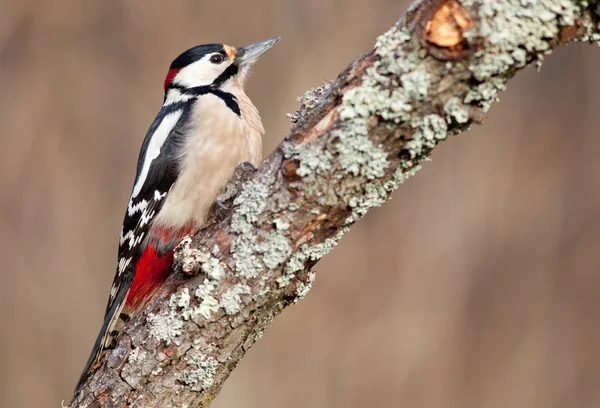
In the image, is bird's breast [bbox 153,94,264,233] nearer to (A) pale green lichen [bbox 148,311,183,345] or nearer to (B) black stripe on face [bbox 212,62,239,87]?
(B) black stripe on face [bbox 212,62,239,87]

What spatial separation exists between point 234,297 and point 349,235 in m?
2.47

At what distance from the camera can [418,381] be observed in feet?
12.7

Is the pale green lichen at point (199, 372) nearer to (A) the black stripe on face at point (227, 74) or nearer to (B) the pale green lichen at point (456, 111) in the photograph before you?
(B) the pale green lichen at point (456, 111)

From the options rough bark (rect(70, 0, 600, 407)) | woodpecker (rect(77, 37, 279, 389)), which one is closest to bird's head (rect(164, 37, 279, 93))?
woodpecker (rect(77, 37, 279, 389))

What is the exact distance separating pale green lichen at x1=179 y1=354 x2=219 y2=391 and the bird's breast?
35.4 inches

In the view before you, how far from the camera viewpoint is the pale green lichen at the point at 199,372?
5.28 feet

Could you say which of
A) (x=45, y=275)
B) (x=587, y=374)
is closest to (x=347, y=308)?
(x=587, y=374)

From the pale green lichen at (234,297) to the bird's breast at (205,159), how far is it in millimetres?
908

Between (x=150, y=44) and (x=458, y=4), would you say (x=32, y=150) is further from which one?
Answer: (x=458, y=4)

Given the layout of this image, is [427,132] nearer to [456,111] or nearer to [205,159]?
[456,111]

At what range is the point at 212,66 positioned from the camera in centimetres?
293

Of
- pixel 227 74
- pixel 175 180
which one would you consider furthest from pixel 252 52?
pixel 175 180

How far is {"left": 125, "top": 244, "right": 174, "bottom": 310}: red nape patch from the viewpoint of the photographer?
240cm

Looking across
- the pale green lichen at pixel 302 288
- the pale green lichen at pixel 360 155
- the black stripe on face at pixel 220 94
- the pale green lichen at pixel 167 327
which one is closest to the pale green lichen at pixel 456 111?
the pale green lichen at pixel 360 155
